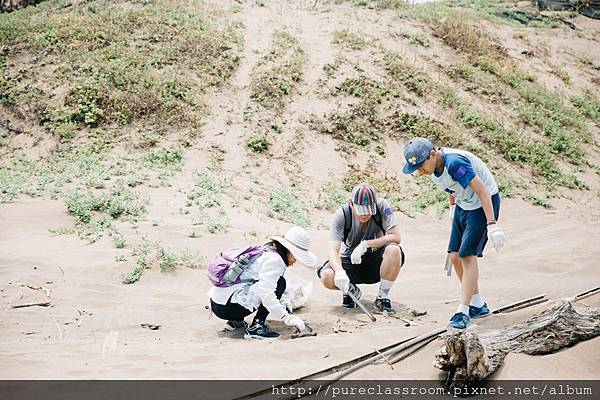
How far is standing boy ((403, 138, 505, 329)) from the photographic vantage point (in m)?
4.84

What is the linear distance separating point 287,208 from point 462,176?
18.1ft

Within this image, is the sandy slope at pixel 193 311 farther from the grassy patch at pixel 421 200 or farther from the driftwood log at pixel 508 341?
the grassy patch at pixel 421 200

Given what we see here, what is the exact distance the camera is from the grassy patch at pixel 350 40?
16.0 meters

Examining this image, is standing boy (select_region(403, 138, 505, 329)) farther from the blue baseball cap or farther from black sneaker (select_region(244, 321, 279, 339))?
black sneaker (select_region(244, 321, 279, 339))

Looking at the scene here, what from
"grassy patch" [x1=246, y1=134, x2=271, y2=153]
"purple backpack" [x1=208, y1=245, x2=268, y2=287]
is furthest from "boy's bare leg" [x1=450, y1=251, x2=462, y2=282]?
"grassy patch" [x1=246, y1=134, x2=271, y2=153]

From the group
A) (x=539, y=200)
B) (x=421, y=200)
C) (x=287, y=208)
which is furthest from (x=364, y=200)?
(x=539, y=200)

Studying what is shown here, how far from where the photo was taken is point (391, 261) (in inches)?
231

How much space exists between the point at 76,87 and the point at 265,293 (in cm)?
971

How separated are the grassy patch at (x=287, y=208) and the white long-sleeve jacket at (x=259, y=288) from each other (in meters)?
4.35

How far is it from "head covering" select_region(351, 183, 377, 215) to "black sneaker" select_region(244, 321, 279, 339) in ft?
4.62

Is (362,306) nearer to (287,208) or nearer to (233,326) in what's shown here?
(233,326)

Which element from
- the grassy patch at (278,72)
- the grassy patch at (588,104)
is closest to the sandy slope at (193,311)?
the grassy patch at (278,72)

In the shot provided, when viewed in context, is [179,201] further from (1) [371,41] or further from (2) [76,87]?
(1) [371,41]

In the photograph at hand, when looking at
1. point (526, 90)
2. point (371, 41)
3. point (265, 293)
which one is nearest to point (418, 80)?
point (371, 41)
